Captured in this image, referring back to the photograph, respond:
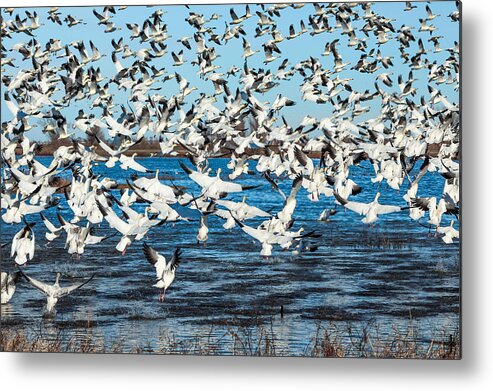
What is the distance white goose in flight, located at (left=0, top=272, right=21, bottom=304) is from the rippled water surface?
Result: 0.11ft

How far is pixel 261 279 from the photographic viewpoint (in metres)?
5.64

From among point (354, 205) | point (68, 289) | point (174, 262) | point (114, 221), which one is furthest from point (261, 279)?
point (68, 289)

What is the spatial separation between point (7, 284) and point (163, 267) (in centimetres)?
79

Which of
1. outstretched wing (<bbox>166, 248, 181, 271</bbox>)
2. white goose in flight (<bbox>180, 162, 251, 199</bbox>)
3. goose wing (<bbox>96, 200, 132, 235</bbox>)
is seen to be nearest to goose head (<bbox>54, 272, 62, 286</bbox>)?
goose wing (<bbox>96, 200, 132, 235</bbox>)

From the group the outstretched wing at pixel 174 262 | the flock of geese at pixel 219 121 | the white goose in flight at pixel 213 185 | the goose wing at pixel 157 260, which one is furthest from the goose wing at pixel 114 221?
the white goose in flight at pixel 213 185

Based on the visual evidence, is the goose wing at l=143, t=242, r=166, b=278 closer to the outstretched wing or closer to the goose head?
the outstretched wing

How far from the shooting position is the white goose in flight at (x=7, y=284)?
19.0 ft

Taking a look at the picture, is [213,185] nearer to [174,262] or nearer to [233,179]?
[233,179]

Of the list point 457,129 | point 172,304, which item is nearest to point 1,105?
point 172,304

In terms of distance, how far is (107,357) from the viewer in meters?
5.70

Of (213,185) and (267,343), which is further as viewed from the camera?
(213,185)

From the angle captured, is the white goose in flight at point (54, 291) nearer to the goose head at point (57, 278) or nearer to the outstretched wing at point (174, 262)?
the goose head at point (57, 278)

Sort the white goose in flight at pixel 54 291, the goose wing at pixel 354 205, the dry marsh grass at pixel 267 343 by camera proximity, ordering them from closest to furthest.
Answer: the dry marsh grass at pixel 267 343 < the goose wing at pixel 354 205 < the white goose in flight at pixel 54 291

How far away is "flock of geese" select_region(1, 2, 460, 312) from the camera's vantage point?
560 centimetres
